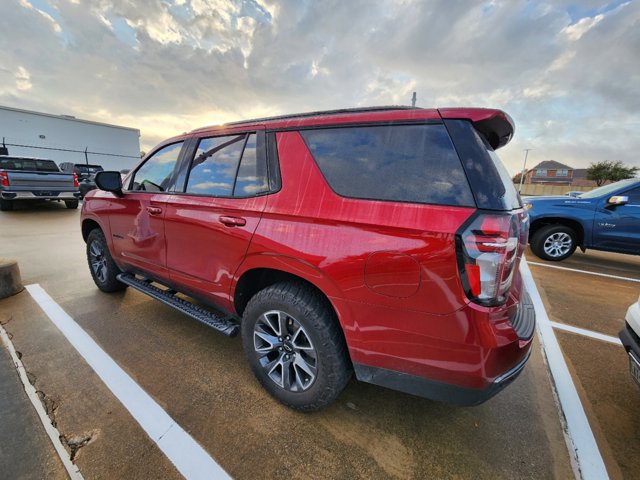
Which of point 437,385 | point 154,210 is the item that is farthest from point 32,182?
point 437,385

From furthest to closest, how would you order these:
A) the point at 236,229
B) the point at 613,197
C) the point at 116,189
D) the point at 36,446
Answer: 1. the point at 613,197
2. the point at 116,189
3. the point at 236,229
4. the point at 36,446

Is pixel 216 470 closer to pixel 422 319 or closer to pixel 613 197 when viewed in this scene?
pixel 422 319

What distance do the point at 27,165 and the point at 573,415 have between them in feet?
48.3

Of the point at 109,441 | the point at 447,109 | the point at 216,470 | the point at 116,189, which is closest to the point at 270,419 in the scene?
the point at 216,470

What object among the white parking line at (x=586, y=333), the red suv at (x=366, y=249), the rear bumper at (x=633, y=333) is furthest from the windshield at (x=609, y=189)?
the red suv at (x=366, y=249)

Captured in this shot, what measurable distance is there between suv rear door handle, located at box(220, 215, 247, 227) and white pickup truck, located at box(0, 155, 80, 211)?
11253mm

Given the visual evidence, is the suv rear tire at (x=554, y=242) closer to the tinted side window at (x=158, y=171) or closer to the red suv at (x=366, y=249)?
the red suv at (x=366, y=249)

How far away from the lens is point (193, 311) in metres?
2.56

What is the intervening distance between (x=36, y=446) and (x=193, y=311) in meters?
1.15

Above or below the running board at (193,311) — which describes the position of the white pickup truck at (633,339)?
above

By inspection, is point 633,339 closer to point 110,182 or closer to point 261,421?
point 261,421

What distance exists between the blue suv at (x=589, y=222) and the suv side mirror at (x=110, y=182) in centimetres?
602

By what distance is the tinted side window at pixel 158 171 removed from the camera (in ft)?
9.32

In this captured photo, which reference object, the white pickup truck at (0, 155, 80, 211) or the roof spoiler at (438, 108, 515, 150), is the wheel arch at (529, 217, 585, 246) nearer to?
the roof spoiler at (438, 108, 515, 150)
